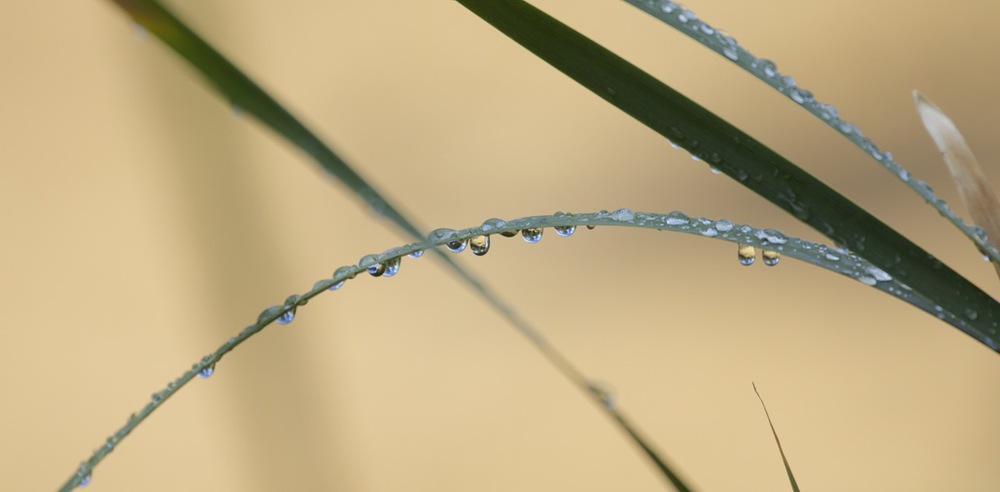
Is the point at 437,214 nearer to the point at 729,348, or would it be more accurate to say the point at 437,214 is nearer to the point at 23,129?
the point at 729,348

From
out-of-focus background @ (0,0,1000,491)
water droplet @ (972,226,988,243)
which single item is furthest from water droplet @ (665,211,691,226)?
out-of-focus background @ (0,0,1000,491)

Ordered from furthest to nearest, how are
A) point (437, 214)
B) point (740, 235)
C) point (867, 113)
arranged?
point (437, 214)
point (867, 113)
point (740, 235)

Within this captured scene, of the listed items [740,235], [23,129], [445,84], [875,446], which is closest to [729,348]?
[875,446]

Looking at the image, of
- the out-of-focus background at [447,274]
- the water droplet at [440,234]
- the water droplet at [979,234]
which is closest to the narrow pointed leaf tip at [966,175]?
the water droplet at [979,234]

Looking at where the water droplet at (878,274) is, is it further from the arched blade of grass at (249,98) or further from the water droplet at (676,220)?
the arched blade of grass at (249,98)

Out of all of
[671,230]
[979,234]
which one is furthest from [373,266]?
[979,234]

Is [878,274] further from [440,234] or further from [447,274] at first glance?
[447,274]

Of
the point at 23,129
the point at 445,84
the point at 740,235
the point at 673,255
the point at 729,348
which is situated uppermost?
the point at 23,129

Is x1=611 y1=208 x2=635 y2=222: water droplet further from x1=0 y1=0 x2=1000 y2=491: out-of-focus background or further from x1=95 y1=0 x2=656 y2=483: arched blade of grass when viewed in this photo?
x1=0 y1=0 x2=1000 y2=491: out-of-focus background
